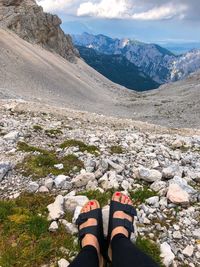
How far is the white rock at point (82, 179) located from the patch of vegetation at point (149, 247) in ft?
8.87

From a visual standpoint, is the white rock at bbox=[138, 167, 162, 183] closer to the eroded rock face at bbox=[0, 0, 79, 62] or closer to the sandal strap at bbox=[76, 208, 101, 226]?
the sandal strap at bbox=[76, 208, 101, 226]

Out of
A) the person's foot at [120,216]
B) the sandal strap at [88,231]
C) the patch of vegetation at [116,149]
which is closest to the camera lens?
the person's foot at [120,216]

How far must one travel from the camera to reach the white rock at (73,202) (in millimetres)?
8430

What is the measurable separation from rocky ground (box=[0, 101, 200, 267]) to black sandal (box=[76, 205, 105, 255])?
37 centimetres

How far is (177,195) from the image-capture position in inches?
353

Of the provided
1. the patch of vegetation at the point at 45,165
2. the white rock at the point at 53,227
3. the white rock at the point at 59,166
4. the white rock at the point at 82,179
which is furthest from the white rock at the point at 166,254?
the white rock at the point at 59,166

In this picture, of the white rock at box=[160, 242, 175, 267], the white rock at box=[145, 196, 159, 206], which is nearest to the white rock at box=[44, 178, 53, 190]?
the white rock at box=[145, 196, 159, 206]

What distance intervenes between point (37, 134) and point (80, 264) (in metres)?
10.3

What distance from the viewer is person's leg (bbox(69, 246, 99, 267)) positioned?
5483mm

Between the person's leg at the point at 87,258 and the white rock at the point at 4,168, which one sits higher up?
the person's leg at the point at 87,258

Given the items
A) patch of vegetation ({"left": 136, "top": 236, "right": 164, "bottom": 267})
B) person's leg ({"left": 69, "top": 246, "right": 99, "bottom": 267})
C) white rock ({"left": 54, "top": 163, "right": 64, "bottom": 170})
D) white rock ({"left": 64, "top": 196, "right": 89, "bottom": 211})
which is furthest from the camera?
white rock ({"left": 54, "top": 163, "right": 64, "bottom": 170})

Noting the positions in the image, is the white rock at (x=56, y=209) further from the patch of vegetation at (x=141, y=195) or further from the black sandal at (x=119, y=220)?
the patch of vegetation at (x=141, y=195)

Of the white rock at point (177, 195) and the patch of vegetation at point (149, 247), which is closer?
the patch of vegetation at point (149, 247)

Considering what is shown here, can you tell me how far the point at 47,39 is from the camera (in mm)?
144000
